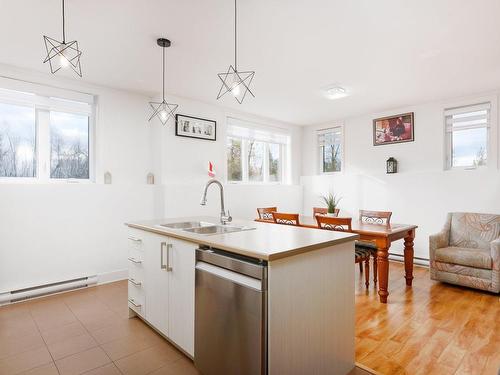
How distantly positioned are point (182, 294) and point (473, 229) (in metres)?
3.58

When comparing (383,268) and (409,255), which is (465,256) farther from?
(383,268)

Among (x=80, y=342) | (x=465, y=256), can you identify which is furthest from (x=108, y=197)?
(x=465, y=256)

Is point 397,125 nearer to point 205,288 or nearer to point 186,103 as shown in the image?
point 186,103

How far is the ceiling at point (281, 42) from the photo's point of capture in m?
2.05

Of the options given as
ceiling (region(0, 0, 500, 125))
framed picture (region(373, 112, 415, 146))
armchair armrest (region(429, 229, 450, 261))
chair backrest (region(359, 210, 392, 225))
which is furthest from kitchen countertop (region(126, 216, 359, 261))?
framed picture (region(373, 112, 415, 146))

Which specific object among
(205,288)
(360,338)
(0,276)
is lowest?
(360,338)

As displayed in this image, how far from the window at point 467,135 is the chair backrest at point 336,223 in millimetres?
2422

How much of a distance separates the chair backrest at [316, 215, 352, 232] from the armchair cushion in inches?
52.7

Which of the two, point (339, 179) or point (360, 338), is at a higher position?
point (339, 179)

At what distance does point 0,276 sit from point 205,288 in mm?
2544

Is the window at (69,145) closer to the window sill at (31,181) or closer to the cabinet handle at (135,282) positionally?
the window sill at (31,181)

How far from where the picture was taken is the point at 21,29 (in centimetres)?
229

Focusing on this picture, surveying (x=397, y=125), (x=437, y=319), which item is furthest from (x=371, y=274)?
(x=397, y=125)

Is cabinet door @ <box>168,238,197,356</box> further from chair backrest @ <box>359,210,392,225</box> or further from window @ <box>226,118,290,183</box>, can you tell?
window @ <box>226,118,290,183</box>
